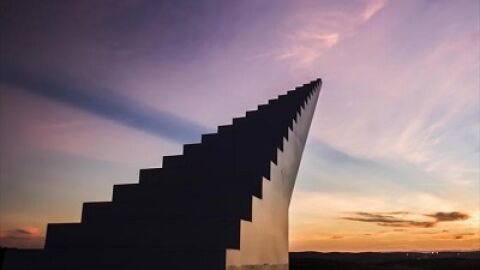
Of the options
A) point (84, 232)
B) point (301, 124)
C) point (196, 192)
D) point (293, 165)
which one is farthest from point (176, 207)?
point (301, 124)

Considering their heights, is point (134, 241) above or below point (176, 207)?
below

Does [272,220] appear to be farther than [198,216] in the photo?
Yes

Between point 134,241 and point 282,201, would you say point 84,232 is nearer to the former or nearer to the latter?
point 134,241

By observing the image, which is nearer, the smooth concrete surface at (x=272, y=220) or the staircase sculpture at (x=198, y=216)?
the staircase sculpture at (x=198, y=216)

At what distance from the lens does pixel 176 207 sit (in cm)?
511

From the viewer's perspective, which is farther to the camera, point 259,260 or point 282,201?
point 282,201

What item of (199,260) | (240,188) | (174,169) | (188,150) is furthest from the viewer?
(188,150)

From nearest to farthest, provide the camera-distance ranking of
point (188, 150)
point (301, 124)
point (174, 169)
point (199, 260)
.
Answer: point (199, 260), point (174, 169), point (188, 150), point (301, 124)

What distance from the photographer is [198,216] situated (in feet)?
15.6

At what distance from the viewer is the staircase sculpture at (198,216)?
3881 mm

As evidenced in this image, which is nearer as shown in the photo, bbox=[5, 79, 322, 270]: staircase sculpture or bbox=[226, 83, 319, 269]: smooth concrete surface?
bbox=[5, 79, 322, 270]: staircase sculpture

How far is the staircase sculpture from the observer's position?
388 centimetres

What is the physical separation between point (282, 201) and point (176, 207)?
2.44 m

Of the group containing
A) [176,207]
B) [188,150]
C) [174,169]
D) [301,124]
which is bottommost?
[176,207]
